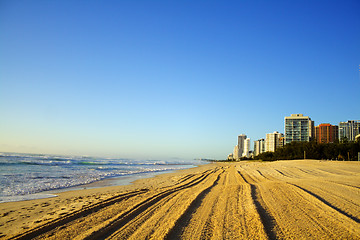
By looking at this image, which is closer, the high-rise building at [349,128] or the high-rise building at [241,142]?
the high-rise building at [349,128]

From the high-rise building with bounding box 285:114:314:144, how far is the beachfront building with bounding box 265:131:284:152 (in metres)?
18.0

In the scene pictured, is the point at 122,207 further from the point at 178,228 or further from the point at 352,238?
the point at 352,238

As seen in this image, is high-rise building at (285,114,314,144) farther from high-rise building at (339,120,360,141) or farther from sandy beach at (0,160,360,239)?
sandy beach at (0,160,360,239)

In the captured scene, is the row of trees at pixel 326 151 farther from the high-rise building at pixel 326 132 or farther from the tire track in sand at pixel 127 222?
the high-rise building at pixel 326 132

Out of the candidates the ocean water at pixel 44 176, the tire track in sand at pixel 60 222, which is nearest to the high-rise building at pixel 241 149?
the ocean water at pixel 44 176

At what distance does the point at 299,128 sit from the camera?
9681 cm

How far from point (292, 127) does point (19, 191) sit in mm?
105529

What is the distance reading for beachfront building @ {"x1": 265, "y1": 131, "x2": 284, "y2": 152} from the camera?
11710 cm

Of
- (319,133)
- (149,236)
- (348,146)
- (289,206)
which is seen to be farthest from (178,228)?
(319,133)

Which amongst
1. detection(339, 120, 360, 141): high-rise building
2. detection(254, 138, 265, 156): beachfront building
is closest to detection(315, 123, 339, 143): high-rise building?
detection(339, 120, 360, 141): high-rise building

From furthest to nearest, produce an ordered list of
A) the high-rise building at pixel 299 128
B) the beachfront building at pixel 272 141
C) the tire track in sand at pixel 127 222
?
1. the beachfront building at pixel 272 141
2. the high-rise building at pixel 299 128
3. the tire track in sand at pixel 127 222

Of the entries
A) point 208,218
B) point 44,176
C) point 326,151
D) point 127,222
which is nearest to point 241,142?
point 326,151

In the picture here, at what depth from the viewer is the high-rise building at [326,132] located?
93875 millimetres

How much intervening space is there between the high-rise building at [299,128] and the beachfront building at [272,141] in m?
18.0
